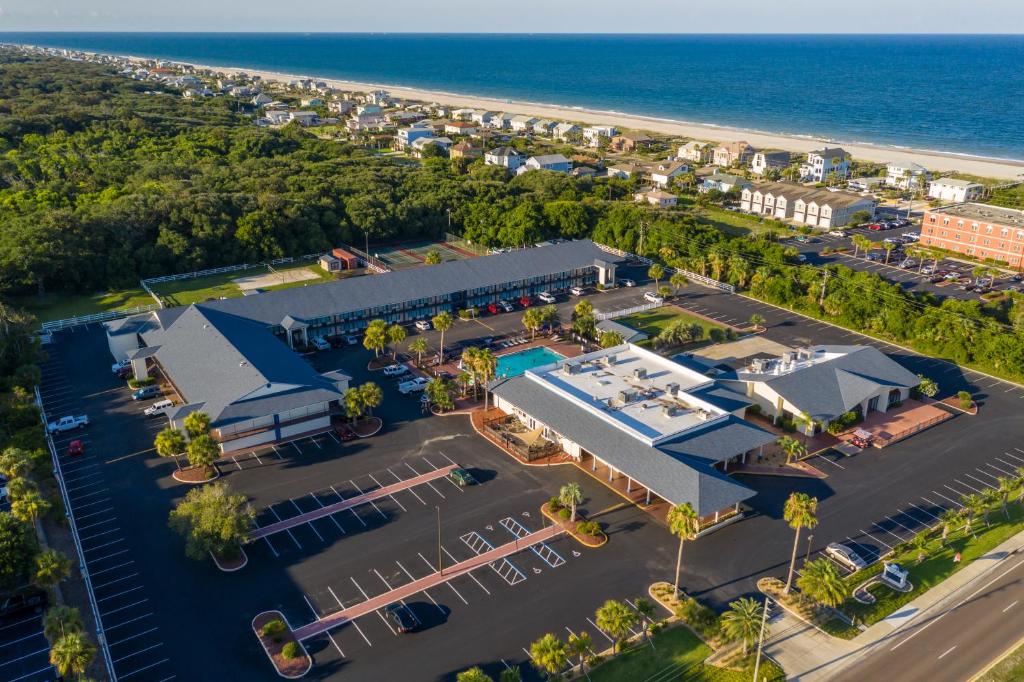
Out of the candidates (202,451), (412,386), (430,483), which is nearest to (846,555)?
(430,483)

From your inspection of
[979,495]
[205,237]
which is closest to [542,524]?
[979,495]

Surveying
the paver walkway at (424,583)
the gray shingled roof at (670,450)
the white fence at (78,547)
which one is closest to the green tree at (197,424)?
the white fence at (78,547)

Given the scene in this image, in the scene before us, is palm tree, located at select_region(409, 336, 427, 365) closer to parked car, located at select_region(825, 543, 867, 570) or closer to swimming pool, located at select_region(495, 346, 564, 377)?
swimming pool, located at select_region(495, 346, 564, 377)

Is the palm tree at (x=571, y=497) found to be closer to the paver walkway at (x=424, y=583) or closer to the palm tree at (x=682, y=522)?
the paver walkway at (x=424, y=583)

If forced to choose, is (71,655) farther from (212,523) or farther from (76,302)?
(76,302)

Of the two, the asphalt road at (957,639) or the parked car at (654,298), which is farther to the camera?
the parked car at (654,298)

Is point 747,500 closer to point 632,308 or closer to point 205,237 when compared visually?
point 632,308
